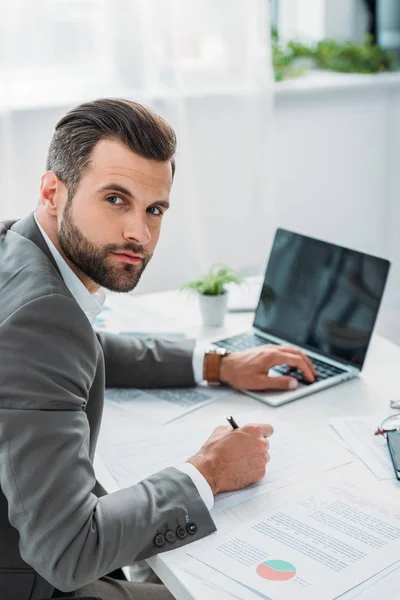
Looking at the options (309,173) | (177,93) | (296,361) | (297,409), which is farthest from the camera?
(309,173)

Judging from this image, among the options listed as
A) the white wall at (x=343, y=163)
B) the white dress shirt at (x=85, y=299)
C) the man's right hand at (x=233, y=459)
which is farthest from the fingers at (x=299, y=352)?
the white wall at (x=343, y=163)

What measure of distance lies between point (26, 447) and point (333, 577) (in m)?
0.45

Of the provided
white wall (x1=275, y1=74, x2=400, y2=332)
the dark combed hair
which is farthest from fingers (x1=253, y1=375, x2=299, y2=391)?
white wall (x1=275, y1=74, x2=400, y2=332)

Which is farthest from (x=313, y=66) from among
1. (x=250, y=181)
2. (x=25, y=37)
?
(x=25, y=37)

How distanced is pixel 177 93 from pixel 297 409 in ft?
6.78

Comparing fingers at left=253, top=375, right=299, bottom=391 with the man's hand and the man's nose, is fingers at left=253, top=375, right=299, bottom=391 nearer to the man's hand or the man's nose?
the man's hand

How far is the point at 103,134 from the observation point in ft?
4.44

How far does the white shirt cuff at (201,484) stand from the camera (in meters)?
1.29

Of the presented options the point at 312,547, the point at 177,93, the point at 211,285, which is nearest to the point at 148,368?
the point at 211,285

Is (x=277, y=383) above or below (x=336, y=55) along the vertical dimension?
below

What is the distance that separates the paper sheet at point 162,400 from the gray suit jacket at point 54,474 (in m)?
0.35

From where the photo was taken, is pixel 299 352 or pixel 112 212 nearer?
pixel 112 212

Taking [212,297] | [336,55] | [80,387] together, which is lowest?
[212,297]

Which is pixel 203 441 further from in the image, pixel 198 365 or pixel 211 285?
pixel 211 285
